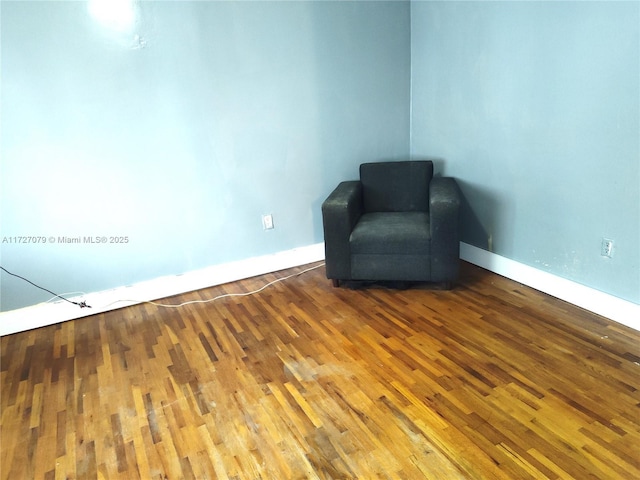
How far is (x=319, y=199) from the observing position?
11.5ft

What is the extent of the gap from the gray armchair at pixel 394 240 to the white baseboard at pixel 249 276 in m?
0.46

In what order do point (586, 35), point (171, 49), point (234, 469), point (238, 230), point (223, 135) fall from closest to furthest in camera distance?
point (234, 469) < point (586, 35) < point (171, 49) < point (223, 135) < point (238, 230)

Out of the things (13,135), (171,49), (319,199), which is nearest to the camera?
(13,135)

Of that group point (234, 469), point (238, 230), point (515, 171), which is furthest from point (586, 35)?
point (234, 469)

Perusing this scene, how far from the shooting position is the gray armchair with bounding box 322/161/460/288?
2.76 meters

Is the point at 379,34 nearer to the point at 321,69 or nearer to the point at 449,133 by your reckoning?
the point at 321,69

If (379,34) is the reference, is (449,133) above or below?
below

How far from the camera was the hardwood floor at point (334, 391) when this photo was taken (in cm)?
167

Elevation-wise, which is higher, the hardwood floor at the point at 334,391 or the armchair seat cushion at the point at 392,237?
the armchair seat cushion at the point at 392,237

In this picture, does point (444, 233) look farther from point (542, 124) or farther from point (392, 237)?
point (542, 124)

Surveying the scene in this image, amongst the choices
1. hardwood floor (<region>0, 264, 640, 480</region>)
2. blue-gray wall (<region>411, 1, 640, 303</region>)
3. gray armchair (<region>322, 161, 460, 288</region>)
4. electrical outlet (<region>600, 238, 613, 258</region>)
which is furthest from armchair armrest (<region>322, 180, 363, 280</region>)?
electrical outlet (<region>600, 238, 613, 258</region>)

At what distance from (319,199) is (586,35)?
6.45ft

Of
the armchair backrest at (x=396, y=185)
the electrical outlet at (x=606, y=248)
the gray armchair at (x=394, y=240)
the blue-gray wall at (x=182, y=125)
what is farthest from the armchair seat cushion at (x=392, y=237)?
the electrical outlet at (x=606, y=248)

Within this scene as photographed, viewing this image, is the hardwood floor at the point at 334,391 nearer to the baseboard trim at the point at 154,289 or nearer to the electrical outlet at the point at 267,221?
the baseboard trim at the point at 154,289
